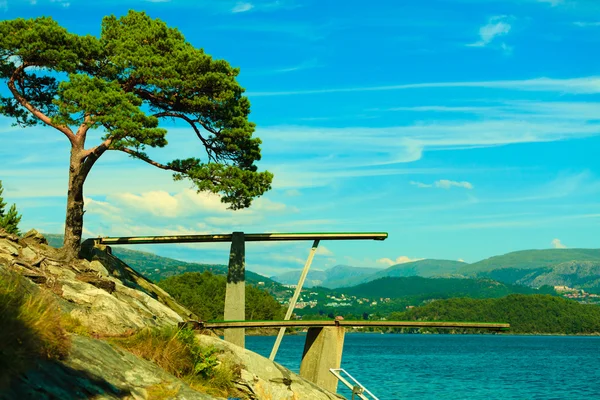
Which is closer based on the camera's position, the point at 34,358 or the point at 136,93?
the point at 34,358

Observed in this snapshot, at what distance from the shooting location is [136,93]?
91.0ft

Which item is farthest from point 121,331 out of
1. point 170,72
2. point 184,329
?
point 170,72

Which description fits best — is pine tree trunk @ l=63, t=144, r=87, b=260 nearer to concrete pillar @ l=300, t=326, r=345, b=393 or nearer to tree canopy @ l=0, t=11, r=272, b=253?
tree canopy @ l=0, t=11, r=272, b=253

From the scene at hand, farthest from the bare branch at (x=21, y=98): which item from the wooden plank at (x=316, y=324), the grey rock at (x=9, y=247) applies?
→ the wooden plank at (x=316, y=324)

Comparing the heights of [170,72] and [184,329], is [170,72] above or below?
above

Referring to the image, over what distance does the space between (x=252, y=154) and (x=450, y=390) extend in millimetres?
41657

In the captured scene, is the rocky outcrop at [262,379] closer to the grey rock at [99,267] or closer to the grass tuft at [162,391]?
the grass tuft at [162,391]

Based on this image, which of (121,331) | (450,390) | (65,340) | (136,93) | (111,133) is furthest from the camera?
(450,390)

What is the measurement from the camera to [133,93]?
26375 millimetres

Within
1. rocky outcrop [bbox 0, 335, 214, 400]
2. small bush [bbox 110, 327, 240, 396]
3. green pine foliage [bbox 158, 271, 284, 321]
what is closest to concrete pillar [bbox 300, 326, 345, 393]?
small bush [bbox 110, 327, 240, 396]

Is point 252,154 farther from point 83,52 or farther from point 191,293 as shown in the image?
point 191,293

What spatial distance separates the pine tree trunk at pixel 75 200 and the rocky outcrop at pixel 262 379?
9.75 meters

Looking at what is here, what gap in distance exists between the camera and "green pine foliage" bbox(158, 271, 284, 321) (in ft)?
515

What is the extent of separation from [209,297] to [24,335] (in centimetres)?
15636
